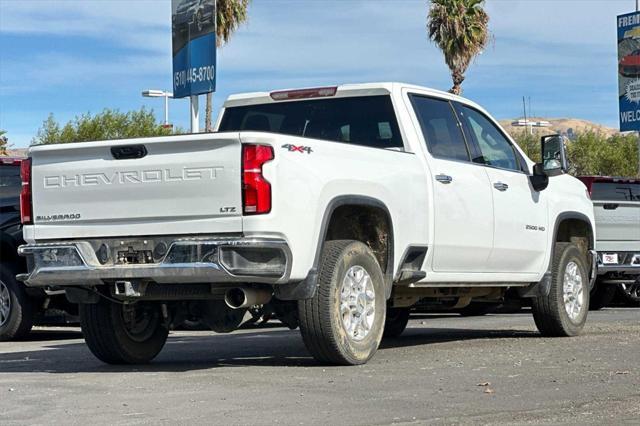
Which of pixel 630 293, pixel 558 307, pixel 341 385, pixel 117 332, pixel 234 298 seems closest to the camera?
pixel 341 385

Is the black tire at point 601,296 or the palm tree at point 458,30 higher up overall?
the palm tree at point 458,30

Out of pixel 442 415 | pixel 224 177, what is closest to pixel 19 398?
pixel 224 177

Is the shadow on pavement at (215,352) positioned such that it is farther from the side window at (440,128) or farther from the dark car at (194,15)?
the dark car at (194,15)

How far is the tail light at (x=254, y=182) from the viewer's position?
26.8 ft

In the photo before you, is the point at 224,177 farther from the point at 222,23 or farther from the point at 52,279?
the point at 222,23

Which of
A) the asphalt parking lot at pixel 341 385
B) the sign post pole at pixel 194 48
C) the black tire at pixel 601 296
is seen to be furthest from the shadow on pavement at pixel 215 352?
the sign post pole at pixel 194 48

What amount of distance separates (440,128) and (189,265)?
3063mm

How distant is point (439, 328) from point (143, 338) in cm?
512

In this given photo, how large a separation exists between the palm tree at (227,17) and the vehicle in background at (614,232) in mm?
17071

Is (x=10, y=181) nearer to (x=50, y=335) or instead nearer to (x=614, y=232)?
(x=50, y=335)

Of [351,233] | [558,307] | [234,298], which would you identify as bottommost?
[558,307]

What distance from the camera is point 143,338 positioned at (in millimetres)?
9883

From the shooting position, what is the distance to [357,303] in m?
9.09

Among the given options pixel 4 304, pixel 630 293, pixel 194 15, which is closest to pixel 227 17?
pixel 194 15
